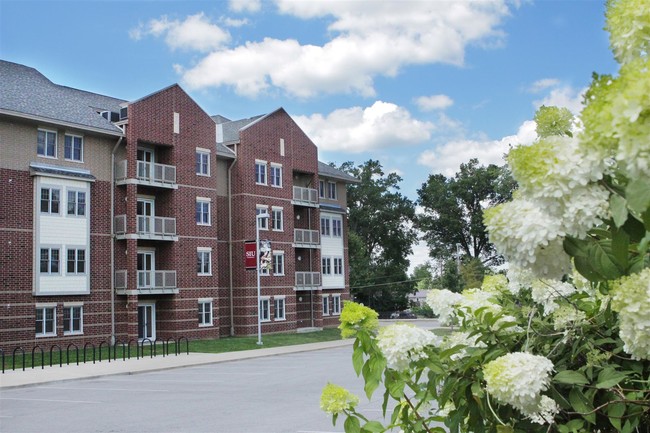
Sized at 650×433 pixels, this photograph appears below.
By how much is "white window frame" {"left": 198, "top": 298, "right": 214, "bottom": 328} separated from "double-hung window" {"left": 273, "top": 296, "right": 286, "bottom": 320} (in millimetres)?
5059

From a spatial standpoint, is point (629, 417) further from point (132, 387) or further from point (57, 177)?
point (57, 177)

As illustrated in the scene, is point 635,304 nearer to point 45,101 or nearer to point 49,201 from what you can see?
point 49,201

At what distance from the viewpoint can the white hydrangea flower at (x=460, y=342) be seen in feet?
8.66

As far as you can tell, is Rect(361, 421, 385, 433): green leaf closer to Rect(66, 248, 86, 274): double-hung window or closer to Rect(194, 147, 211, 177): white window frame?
Rect(66, 248, 86, 274): double-hung window

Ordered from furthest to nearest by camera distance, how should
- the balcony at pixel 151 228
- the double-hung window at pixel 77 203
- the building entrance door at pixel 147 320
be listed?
the building entrance door at pixel 147 320 → the balcony at pixel 151 228 → the double-hung window at pixel 77 203

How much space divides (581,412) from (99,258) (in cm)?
3215

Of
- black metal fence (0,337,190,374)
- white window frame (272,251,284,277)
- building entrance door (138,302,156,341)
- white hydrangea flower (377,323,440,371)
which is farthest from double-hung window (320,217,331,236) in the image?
white hydrangea flower (377,323,440,371)

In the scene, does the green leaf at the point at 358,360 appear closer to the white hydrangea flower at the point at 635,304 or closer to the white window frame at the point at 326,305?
the white hydrangea flower at the point at 635,304

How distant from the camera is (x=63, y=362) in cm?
2583

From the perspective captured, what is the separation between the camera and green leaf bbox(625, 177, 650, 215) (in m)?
1.22

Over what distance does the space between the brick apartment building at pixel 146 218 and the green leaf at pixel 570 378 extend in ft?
97.3

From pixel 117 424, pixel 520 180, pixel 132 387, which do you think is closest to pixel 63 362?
pixel 132 387

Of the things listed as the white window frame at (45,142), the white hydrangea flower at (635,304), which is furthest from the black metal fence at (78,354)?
the white hydrangea flower at (635,304)

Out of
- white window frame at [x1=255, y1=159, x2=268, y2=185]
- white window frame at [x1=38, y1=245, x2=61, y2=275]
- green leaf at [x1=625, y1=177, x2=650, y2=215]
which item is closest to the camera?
green leaf at [x1=625, y1=177, x2=650, y2=215]
